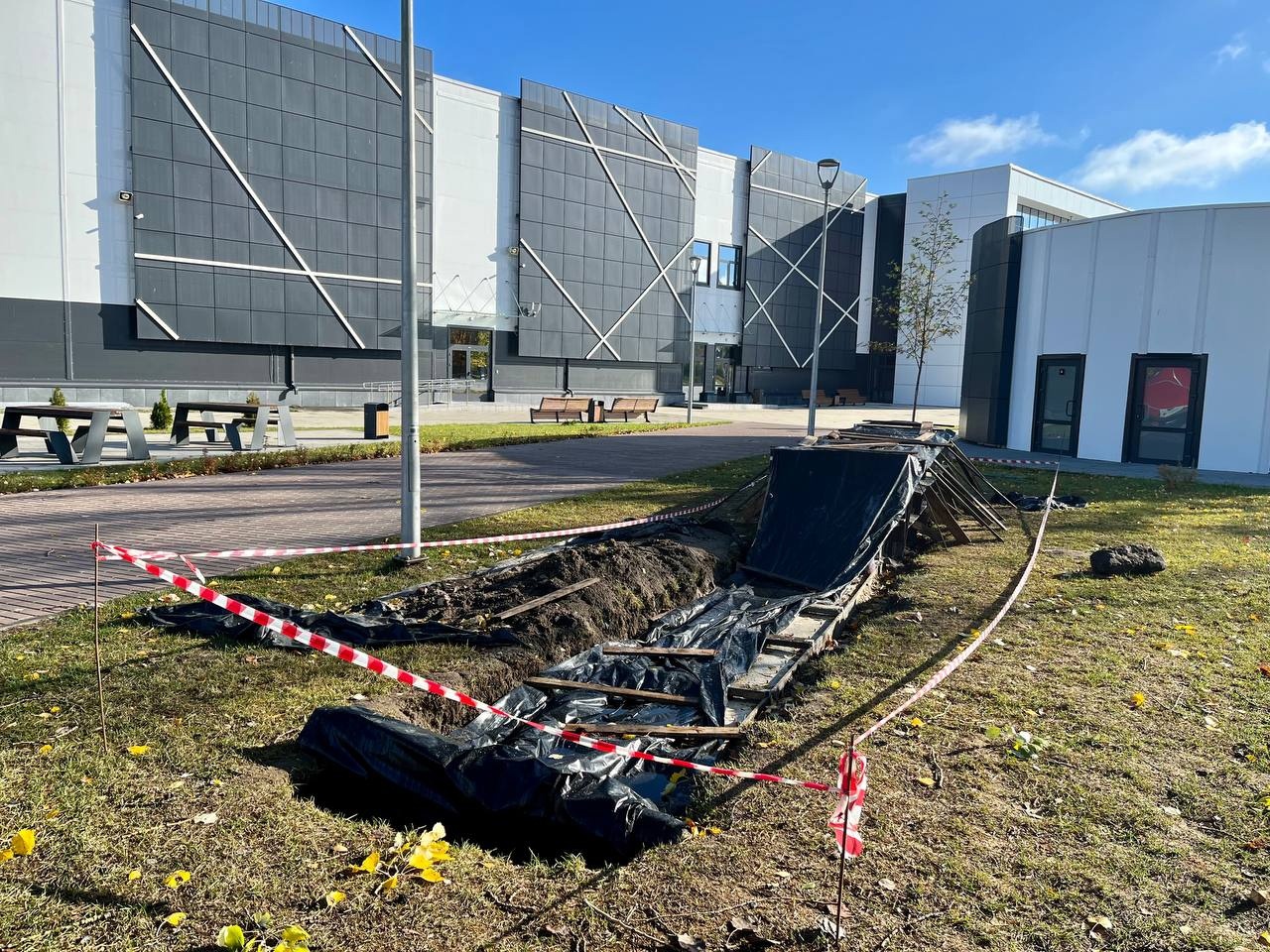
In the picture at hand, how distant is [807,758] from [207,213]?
31.6 metres

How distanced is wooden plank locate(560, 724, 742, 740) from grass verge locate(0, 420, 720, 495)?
10.6 meters

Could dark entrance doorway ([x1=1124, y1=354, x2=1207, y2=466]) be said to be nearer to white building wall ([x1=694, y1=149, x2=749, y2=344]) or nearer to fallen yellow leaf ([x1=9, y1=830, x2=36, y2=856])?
fallen yellow leaf ([x1=9, y1=830, x2=36, y2=856])

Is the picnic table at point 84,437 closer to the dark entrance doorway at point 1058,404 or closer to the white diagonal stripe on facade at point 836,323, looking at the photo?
the dark entrance doorway at point 1058,404

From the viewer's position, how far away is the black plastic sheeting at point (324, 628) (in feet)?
19.6

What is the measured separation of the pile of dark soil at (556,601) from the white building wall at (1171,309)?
14945 millimetres

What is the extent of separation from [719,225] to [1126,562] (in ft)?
136

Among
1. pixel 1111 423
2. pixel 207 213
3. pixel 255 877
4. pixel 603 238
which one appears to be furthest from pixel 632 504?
pixel 603 238

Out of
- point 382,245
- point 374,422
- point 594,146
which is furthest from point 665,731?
point 594,146

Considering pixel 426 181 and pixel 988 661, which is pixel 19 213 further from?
pixel 988 661

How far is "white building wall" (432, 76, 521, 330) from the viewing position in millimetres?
35688

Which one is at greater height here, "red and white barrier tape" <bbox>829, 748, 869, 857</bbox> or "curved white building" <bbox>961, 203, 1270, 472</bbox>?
"curved white building" <bbox>961, 203, 1270, 472</bbox>

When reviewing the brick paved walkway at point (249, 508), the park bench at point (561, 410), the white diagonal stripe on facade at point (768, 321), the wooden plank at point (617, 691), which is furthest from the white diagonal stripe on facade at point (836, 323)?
the wooden plank at point (617, 691)

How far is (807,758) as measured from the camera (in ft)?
14.8

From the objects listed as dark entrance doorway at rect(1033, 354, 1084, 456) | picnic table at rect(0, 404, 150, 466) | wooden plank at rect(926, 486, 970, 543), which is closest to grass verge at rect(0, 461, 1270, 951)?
wooden plank at rect(926, 486, 970, 543)
